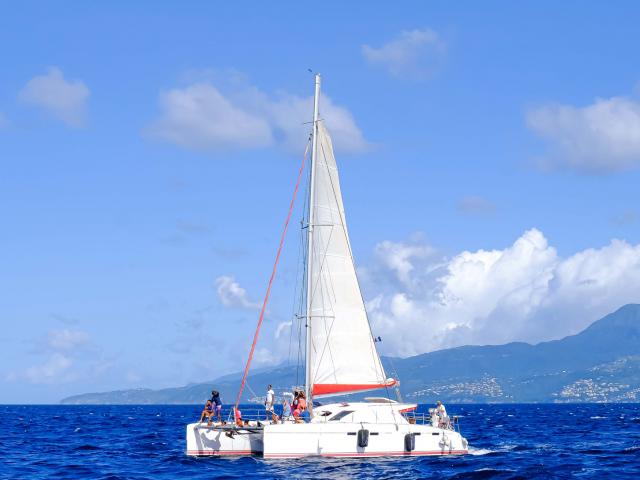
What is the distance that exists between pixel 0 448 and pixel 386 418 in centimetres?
2700

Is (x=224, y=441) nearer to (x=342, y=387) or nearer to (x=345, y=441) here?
(x=345, y=441)

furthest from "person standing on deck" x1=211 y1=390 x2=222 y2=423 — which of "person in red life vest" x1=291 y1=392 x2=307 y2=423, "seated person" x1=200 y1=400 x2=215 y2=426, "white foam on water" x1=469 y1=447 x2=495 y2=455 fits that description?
"white foam on water" x1=469 y1=447 x2=495 y2=455

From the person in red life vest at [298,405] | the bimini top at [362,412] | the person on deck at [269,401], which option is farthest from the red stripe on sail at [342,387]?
the person on deck at [269,401]

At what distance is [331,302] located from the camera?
154 feet

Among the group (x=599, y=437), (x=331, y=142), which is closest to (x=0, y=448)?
(x=331, y=142)

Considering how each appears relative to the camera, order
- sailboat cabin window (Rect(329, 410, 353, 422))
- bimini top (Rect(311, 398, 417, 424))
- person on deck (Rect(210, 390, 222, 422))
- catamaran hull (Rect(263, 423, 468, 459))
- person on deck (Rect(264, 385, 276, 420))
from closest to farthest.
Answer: catamaran hull (Rect(263, 423, 468, 459)) → bimini top (Rect(311, 398, 417, 424)) → sailboat cabin window (Rect(329, 410, 353, 422)) → person on deck (Rect(264, 385, 276, 420)) → person on deck (Rect(210, 390, 222, 422))

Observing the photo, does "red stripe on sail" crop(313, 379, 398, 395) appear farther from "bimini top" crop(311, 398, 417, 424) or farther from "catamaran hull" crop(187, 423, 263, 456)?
"catamaran hull" crop(187, 423, 263, 456)

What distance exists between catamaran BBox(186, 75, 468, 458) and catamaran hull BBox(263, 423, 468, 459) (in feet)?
0.16

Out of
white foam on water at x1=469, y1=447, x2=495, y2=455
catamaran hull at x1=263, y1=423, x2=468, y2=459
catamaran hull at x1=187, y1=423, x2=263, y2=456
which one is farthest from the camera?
white foam on water at x1=469, y1=447, x2=495, y2=455

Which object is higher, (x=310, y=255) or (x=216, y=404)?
(x=310, y=255)

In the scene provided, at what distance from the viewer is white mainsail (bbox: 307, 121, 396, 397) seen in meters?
46.5

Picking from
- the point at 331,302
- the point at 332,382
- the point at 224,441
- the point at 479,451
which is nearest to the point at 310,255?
the point at 331,302

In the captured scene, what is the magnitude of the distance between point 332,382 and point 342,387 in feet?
2.11

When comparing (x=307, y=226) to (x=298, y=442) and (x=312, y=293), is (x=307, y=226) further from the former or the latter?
(x=298, y=442)
